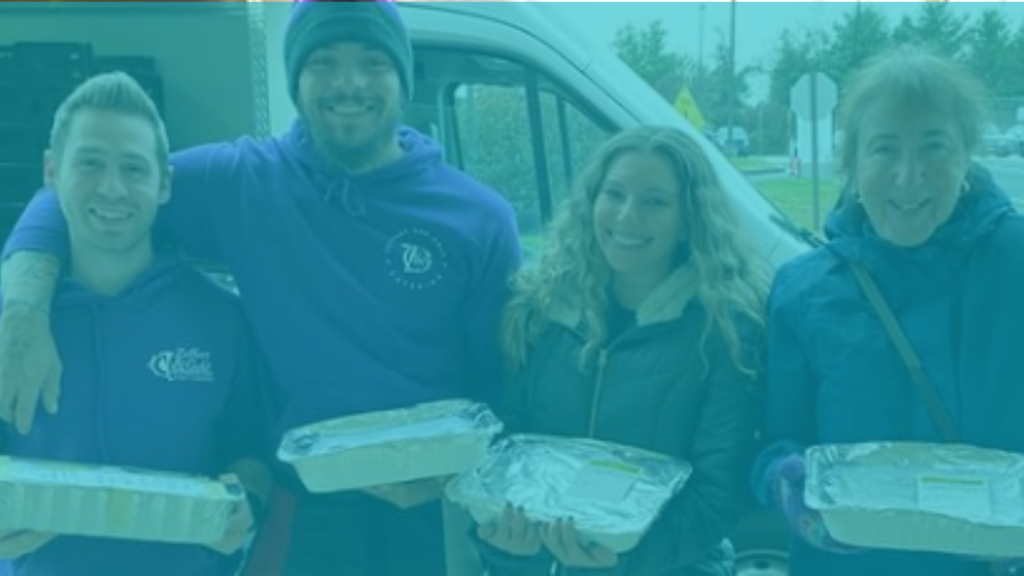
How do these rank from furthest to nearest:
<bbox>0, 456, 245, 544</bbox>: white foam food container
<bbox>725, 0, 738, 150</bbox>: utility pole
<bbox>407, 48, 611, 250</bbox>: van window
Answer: <bbox>725, 0, 738, 150</bbox>: utility pole
<bbox>407, 48, 611, 250</bbox>: van window
<bbox>0, 456, 245, 544</bbox>: white foam food container

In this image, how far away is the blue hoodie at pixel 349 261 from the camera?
9.03 ft

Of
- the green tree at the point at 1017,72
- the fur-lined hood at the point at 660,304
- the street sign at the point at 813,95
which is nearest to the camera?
the fur-lined hood at the point at 660,304

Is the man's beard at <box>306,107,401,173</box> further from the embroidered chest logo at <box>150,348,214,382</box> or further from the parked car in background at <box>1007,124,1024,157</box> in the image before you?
the parked car in background at <box>1007,124,1024,157</box>

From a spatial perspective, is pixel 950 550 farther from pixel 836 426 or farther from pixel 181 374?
pixel 181 374

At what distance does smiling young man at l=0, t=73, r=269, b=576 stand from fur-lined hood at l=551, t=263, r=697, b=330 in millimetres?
Result: 759

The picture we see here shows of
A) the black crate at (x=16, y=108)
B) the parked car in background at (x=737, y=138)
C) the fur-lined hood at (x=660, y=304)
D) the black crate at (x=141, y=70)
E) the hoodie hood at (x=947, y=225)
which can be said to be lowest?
the fur-lined hood at (x=660, y=304)

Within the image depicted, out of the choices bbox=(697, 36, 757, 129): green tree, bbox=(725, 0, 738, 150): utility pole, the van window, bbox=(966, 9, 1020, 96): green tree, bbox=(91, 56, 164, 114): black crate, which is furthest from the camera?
bbox=(697, 36, 757, 129): green tree

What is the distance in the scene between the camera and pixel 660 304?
2719mm

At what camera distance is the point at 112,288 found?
270 cm

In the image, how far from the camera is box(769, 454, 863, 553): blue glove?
2.38m

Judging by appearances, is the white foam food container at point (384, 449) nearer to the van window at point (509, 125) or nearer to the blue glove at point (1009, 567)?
the blue glove at point (1009, 567)

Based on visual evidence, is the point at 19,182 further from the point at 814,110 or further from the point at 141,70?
the point at 814,110

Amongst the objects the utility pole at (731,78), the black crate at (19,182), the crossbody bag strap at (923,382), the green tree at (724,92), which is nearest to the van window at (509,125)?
the black crate at (19,182)

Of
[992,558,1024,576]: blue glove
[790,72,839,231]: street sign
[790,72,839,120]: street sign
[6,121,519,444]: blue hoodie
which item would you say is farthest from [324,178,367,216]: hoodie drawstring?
[790,72,839,120]: street sign
